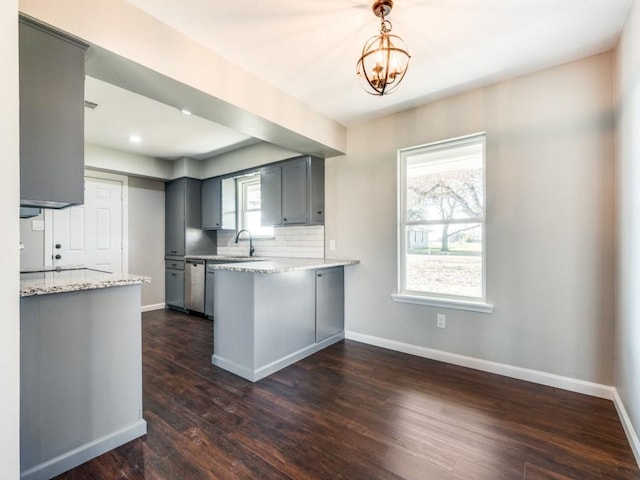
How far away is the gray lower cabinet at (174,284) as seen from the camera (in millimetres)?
5040

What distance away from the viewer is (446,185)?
3027 mm

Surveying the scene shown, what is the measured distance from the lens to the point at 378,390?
95.0 inches

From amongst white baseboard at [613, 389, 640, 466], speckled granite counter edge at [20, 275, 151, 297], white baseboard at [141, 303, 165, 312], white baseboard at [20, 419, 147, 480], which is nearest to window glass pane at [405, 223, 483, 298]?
white baseboard at [613, 389, 640, 466]

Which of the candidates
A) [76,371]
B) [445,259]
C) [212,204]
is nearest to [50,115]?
[76,371]

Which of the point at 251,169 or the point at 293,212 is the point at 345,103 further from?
the point at 251,169

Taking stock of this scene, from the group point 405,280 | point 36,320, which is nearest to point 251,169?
point 405,280

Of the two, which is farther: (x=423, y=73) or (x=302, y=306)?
(x=302, y=306)

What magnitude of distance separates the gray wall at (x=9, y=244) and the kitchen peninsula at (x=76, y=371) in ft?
1.54

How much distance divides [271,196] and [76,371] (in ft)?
9.63

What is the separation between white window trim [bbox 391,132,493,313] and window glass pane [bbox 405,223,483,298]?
4 cm

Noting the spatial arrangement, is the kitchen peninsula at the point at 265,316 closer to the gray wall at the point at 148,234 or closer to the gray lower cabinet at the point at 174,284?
the gray lower cabinet at the point at 174,284

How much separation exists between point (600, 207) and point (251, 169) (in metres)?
3.82

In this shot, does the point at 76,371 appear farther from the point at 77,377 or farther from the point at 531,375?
the point at 531,375

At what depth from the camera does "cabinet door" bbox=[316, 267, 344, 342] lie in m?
3.31
